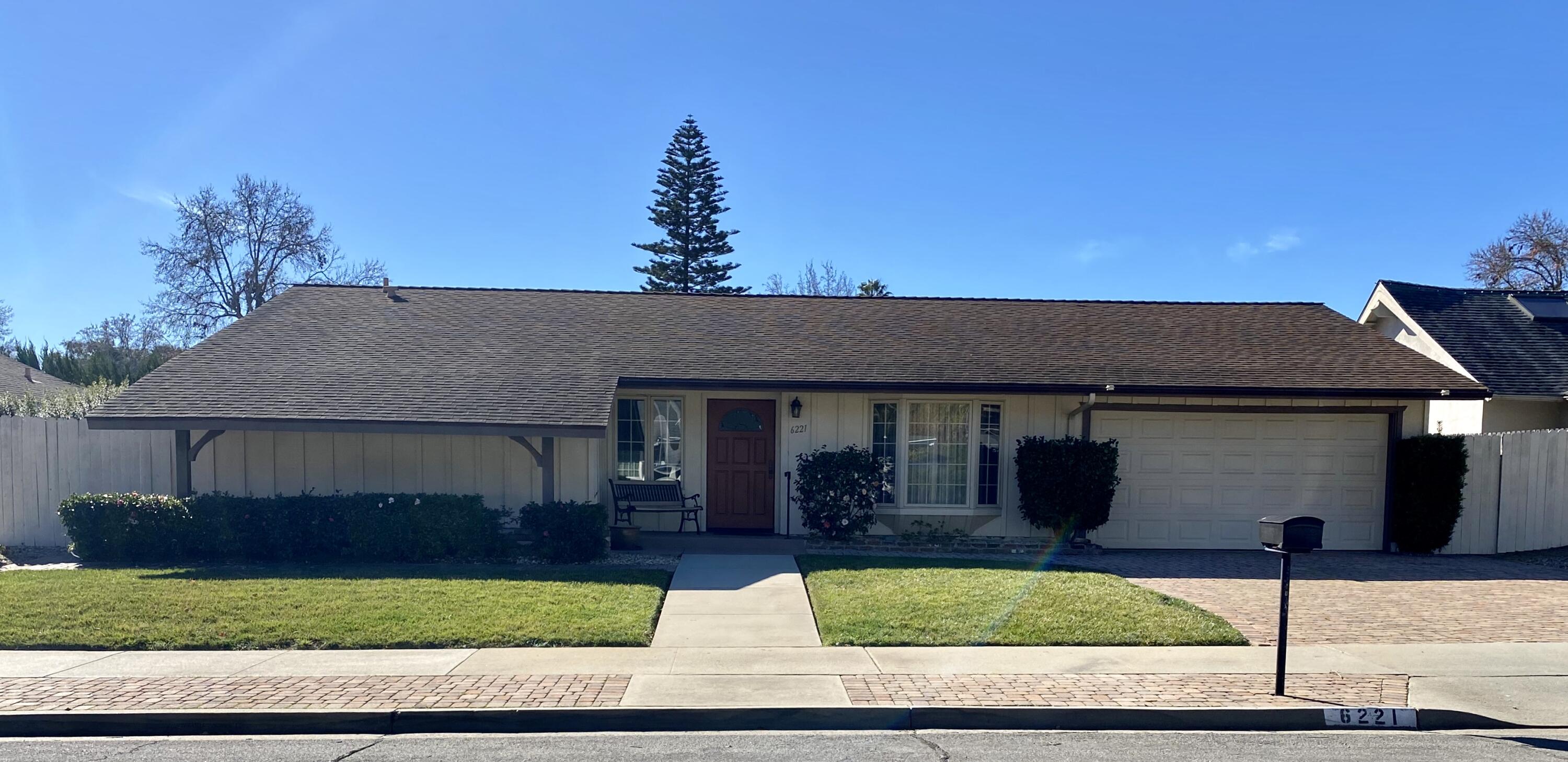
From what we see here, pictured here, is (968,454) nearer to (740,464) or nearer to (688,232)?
(740,464)

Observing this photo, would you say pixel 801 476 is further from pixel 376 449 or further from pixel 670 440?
pixel 376 449

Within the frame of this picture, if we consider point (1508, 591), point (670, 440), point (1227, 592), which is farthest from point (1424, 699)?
point (670, 440)

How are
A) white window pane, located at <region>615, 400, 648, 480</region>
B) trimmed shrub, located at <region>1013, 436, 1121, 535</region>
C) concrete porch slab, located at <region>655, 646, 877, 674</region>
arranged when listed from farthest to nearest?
white window pane, located at <region>615, 400, 648, 480</region>, trimmed shrub, located at <region>1013, 436, 1121, 535</region>, concrete porch slab, located at <region>655, 646, 877, 674</region>

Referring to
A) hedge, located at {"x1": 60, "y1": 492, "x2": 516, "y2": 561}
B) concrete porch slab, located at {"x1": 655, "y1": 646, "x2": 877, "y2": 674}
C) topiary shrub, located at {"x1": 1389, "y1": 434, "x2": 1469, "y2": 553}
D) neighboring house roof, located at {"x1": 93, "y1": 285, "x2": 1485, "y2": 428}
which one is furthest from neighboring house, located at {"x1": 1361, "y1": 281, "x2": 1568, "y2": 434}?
hedge, located at {"x1": 60, "y1": 492, "x2": 516, "y2": 561}

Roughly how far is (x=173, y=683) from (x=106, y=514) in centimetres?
593

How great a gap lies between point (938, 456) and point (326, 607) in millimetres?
8220

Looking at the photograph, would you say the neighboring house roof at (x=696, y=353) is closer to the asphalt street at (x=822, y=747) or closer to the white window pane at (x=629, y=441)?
the white window pane at (x=629, y=441)

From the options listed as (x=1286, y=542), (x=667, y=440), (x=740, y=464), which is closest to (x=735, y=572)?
(x=740, y=464)

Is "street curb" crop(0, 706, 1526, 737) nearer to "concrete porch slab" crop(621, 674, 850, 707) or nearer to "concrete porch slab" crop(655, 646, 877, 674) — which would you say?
"concrete porch slab" crop(621, 674, 850, 707)

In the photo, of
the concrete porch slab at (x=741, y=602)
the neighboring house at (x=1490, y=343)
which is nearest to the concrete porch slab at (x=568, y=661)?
the concrete porch slab at (x=741, y=602)

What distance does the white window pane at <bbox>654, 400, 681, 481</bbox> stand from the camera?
43.4ft

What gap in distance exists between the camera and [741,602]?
29.2 ft

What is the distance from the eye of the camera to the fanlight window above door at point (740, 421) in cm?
1323

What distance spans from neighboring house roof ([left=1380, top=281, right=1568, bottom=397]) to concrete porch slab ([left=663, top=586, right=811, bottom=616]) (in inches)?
548
